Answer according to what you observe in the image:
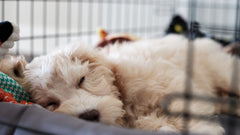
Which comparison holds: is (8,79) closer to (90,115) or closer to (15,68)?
(15,68)

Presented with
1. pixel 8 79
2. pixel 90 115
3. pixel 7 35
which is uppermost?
pixel 7 35

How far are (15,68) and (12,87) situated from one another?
23 centimetres

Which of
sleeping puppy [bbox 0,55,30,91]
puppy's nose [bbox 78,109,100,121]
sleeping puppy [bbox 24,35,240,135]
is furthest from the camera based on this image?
sleeping puppy [bbox 0,55,30,91]

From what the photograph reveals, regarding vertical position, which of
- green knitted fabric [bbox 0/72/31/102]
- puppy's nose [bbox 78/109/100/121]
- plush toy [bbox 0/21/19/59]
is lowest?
puppy's nose [bbox 78/109/100/121]

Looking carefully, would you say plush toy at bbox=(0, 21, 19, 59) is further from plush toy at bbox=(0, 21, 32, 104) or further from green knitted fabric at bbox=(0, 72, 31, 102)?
green knitted fabric at bbox=(0, 72, 31, 102)

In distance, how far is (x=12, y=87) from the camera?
1.40m

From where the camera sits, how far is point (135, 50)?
194 centimetres

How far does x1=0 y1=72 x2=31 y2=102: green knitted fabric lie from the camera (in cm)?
136

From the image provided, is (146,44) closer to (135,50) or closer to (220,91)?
(135,50)

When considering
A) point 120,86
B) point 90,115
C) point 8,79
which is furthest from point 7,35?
point 120,86

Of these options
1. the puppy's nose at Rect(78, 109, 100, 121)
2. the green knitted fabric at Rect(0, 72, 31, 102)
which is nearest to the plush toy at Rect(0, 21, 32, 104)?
the green knitted fabric at Rect(0, 72, 31, 102)

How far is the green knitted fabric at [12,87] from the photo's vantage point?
1361 millimetres

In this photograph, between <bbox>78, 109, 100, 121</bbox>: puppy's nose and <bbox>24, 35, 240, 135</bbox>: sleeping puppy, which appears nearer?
<bbox>78, 109, 100, 121</bbox>: puppy's nose

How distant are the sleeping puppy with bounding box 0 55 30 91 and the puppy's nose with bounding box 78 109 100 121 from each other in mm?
432
